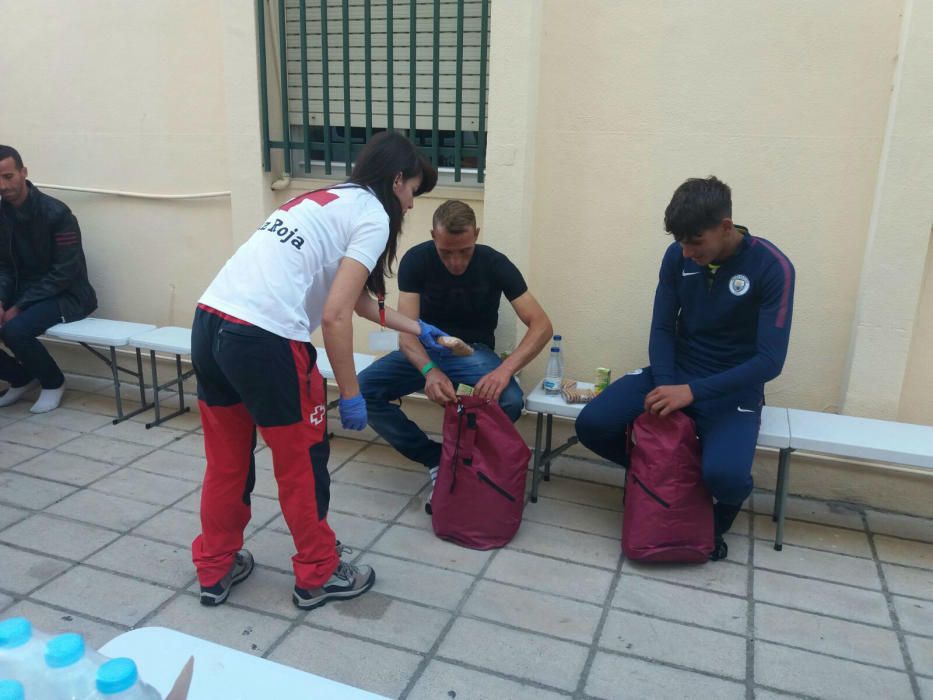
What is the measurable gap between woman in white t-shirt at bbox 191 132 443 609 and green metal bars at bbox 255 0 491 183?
1.54 metres

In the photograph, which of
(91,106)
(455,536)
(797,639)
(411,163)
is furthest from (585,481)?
(91,106)

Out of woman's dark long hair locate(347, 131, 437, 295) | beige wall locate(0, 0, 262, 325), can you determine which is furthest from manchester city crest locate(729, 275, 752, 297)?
beige wall locate(0, 0, 262, 325)

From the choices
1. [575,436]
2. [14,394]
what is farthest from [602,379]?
[14,394]

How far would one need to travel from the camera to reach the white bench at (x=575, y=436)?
10.3 ft

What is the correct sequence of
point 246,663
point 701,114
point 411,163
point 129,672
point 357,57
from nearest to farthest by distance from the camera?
point 129,672
point 246,663
point 411,163
point 701,114
point 357,57

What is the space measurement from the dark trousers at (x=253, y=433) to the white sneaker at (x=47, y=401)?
8.50 feet

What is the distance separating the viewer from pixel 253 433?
8.95ft

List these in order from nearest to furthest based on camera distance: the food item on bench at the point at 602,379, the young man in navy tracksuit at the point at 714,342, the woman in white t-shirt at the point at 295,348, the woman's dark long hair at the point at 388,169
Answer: the woman in white t-shirt at the point at 295,348
the woman's dark long hair at the point at 388,169
the young man in navy tracksuit at the point at 714,342
the food item on bench at the point at 602,379

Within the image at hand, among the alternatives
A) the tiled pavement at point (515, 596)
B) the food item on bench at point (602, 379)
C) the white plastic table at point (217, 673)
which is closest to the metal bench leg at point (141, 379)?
the tiled pavement at point (515, 596)

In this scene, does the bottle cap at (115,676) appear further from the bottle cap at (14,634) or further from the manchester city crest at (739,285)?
the manchester city crest at (739,285)

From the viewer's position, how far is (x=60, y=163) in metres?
5.06

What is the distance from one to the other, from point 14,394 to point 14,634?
14.2 ft

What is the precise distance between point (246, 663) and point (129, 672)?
1.02ft

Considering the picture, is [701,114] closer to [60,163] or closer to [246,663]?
[246,663]
